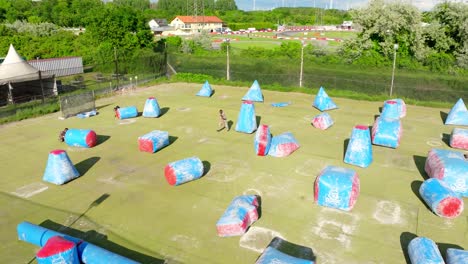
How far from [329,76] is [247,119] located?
14.5 metres

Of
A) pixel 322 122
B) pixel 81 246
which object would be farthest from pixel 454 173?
pixel 81 246

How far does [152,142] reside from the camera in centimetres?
1686

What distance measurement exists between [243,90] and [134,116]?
11.2 metres

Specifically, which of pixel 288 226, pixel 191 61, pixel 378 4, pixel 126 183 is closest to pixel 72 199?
pixel 126 183

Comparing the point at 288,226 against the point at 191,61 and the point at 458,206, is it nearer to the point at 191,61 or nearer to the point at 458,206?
the point at 458,206

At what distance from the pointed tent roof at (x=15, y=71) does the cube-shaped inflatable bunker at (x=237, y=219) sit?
22.5 metres

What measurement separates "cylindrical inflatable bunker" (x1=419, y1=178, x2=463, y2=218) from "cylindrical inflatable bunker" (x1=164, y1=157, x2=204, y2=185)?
26.6ft

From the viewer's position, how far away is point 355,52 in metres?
34.5

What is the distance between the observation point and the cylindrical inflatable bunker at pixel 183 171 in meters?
13.7

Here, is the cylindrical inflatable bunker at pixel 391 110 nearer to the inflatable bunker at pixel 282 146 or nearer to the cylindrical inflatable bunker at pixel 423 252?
the inflatable bunker at pixel 282 146

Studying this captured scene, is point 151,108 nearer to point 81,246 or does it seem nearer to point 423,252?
point 81,246

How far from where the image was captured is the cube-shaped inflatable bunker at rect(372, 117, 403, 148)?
56.9ft

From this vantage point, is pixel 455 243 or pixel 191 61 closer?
pixel 455 243

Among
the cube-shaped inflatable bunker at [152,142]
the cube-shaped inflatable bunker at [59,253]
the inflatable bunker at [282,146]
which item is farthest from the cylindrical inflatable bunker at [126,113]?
the cube-shaped inflatable bunker at [59,253]
